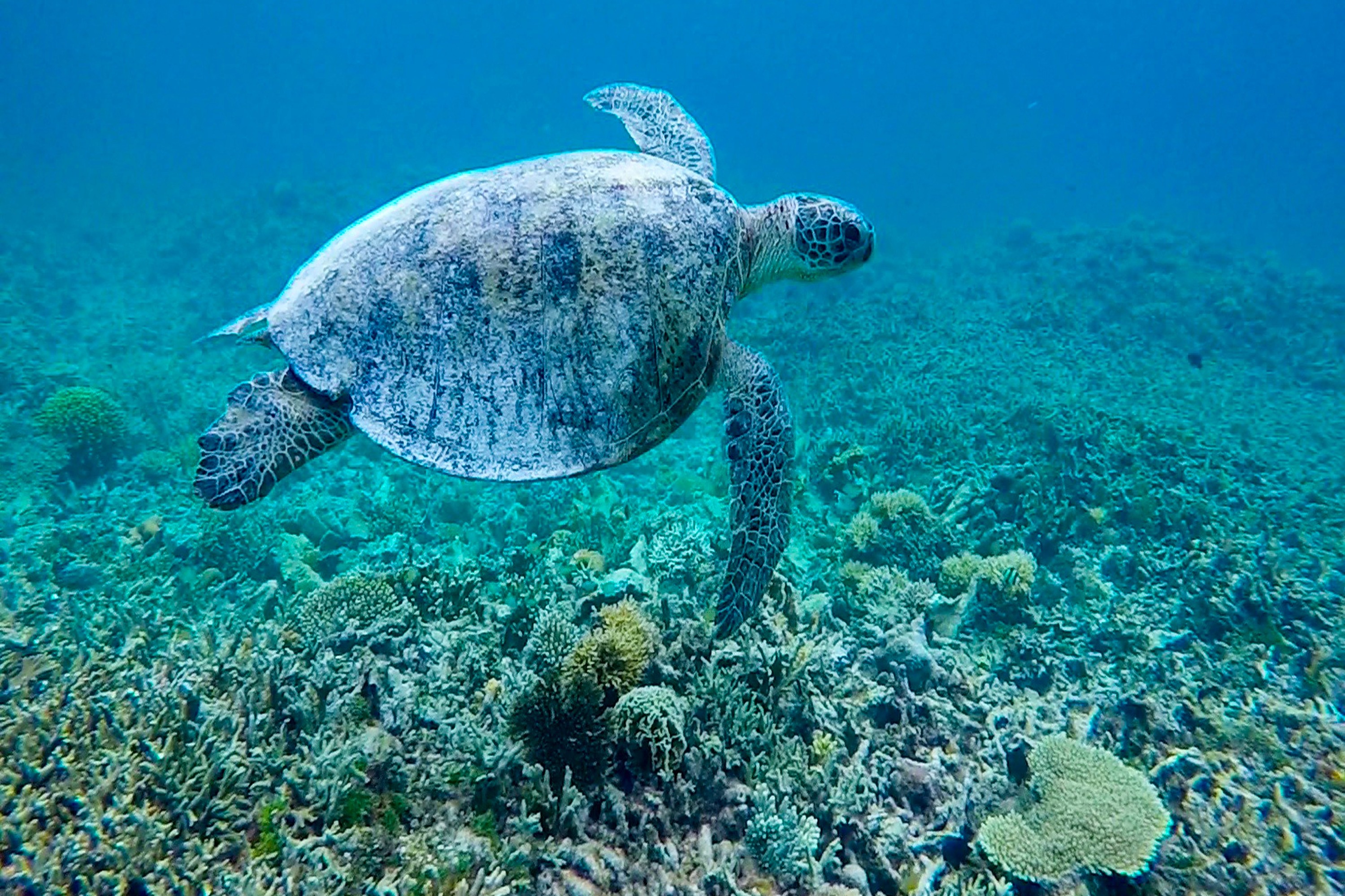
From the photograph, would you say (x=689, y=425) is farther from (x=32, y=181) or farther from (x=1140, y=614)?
(x=32, y=181)

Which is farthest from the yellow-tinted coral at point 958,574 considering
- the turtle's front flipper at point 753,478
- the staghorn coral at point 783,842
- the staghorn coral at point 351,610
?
the staghorn coral at point 351,610

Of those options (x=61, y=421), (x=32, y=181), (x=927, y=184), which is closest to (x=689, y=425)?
(x=61, y=421)

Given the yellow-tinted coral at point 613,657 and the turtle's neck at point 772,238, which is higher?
the turtle's neck at point 772,238

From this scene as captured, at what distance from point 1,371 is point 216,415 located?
4.05 metres

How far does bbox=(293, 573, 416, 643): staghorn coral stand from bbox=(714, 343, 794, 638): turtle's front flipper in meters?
1.97

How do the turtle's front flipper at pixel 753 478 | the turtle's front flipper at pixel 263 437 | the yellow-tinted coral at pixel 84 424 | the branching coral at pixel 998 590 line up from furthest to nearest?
the yellow-tinted coral at pixel 84 424, the branching coral at pixel 998 590, the turtle's front flipper at pixel 753 478, the turtle's front flipper at pixel 263 437

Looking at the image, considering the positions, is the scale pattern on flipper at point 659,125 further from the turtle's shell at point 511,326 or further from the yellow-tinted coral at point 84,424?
the yellow-tinted coral at point 84,424

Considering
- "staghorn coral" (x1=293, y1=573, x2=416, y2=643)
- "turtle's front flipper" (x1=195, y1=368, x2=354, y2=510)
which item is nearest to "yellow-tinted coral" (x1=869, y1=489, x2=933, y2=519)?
"staghorn coral" (x1=293, y1=573, x2=416, y2=643)

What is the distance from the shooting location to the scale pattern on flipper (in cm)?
534

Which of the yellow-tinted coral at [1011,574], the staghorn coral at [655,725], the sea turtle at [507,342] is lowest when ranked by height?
the yellow-tinted coral at [1011,574]

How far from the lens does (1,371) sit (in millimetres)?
11875

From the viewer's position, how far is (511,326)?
3.43 m

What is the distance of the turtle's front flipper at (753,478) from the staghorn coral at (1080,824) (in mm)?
1581

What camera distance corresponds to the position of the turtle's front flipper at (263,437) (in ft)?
10.6
